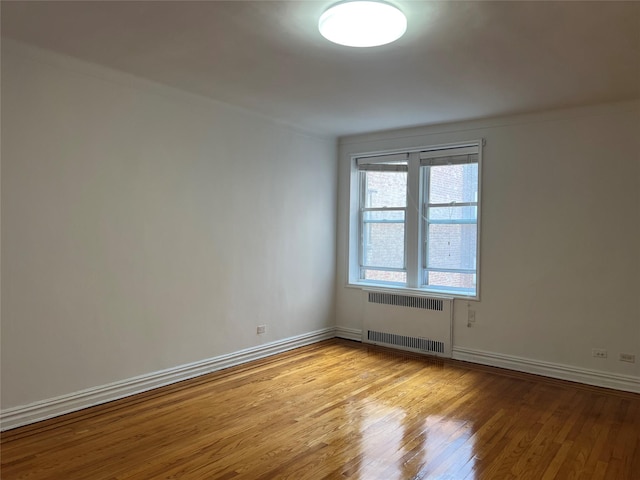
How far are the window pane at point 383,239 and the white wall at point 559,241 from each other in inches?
39.2

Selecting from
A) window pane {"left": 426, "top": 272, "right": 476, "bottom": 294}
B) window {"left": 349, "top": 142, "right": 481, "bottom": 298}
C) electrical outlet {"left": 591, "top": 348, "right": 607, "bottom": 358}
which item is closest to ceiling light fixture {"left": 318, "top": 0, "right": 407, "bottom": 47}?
window {"left": 349, "top": 142, "right": 481, "bottom": 298}

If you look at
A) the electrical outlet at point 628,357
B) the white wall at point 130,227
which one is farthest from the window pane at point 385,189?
the electrical outlet at point 628,357

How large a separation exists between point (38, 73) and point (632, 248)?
4937 millimetres

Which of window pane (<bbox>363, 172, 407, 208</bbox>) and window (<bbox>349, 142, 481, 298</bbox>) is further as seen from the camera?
window pane (<bbox>363, 172, 407, 208</bbox>)

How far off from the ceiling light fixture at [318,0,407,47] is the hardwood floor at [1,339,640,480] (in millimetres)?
2484

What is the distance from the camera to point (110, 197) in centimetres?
372

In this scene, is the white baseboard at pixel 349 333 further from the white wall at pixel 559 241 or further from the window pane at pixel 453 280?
the white wall at pixel 559 241

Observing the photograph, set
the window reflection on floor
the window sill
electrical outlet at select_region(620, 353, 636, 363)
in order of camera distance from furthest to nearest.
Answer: the window sill → electrical outlet at select_region(620, 353, 636, 363) → the window reflection on floor

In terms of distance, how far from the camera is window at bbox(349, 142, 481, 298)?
5.23 meters

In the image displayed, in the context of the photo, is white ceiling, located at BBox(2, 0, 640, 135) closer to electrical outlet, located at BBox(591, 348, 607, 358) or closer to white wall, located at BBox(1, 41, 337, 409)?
white wall, located at BBox(1, 41, 337, 409)

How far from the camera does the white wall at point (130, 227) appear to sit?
3.25m

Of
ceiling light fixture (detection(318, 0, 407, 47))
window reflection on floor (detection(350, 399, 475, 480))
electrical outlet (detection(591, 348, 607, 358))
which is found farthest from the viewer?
electrical outlet (detection(591, 348, 607, 358))

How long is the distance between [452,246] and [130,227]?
11.0 ft

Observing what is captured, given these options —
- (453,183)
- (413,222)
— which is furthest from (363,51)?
(413,222)
